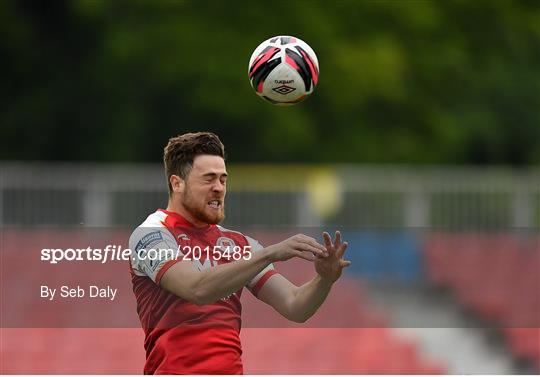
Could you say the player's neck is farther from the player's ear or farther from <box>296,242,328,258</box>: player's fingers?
<box>296,242,328,258</box>: player's fingers

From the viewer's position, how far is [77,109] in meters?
21.4

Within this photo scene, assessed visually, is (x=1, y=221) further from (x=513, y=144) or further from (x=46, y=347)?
(x=513, y=144)

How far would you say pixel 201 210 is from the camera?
219 inches

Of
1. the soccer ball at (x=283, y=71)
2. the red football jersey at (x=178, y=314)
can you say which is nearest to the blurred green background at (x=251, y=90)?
the soccer ball at (x=283, y=71)

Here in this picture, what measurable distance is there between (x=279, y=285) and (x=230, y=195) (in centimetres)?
1046

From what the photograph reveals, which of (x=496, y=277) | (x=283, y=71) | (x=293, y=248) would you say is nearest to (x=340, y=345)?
(x=496, y=277)

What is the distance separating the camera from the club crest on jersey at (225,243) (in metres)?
5.64

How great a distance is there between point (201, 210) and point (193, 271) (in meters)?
0.30

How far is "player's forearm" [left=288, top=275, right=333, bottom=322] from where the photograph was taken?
18.2 feet

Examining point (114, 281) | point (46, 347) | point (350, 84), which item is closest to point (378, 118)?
point (350, 84)

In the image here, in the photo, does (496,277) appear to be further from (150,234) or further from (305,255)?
(305,255)

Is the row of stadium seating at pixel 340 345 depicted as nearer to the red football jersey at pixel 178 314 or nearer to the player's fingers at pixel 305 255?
the red football jersey at pixel 178 314

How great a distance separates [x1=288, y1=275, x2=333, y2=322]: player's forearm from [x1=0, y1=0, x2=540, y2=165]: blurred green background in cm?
1456

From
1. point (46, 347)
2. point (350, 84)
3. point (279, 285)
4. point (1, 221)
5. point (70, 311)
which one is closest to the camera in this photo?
point (279, 285)
